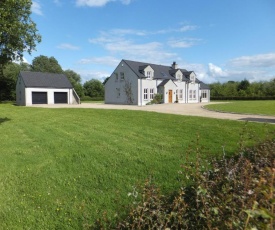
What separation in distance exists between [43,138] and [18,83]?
128 ft

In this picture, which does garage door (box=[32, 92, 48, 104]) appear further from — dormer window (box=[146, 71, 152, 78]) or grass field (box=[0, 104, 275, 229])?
grass field (box=[0, 104, 275, 229])

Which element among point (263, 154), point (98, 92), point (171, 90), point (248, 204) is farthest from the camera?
point (98, 92)

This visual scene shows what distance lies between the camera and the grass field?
4926 millimetres

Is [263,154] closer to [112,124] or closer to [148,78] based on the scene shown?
[112,124]

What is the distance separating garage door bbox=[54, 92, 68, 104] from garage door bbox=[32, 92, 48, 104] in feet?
6.32

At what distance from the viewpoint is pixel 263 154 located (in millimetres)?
4641

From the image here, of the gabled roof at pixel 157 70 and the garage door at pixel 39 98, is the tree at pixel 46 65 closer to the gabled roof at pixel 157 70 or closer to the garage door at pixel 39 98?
the garage door at pixel 39 98

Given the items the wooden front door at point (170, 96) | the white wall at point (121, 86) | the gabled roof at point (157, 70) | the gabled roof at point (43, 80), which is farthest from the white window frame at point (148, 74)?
the gabled roof at point (43, 80)

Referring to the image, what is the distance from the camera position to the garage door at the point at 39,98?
42281 mm

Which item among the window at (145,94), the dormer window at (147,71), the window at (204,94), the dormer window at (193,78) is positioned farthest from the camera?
the window at (204,94)

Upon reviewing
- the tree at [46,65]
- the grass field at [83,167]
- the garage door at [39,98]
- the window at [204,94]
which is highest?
the tree at [46,65]

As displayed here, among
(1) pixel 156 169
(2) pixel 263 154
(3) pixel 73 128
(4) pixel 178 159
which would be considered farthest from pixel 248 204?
(3) pixel 73 128

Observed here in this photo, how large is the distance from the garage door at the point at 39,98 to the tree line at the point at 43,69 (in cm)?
633

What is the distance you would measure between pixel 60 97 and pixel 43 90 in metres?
3.55
